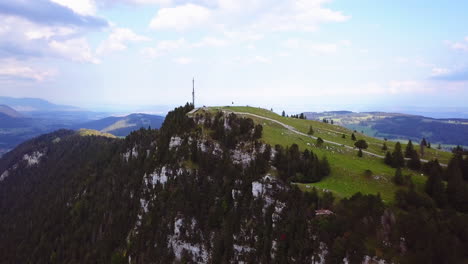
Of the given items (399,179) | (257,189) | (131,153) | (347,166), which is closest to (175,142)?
(257,189)

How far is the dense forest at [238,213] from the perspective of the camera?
40875mm

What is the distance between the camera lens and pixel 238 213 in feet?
219

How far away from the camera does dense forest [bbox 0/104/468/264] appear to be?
40875 mm

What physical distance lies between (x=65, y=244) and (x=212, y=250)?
10087 centimetres

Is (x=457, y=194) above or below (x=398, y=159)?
below

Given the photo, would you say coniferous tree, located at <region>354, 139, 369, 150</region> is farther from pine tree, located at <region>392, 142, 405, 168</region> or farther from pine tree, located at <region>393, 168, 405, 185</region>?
pine tree, located at <region>393, 168, 405, 185</region>

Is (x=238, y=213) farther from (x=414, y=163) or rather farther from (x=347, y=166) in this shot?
(x=414, y=163)

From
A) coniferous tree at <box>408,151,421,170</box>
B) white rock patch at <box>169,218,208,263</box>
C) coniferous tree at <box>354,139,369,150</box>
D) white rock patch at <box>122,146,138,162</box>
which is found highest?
coniferous tree at <box>354,139,369,150</box>

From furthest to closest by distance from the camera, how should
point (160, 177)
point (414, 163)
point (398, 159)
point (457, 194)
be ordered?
1. point (160, 177)
2. point (398, 159)
3. point (414, 163)
4. point (457, 194)

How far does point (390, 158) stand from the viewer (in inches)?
2736

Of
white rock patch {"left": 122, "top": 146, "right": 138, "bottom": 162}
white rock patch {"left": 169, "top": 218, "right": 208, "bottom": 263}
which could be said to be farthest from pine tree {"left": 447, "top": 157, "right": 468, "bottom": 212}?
white rock patch {"left": 122, "top": 146, "right": 138, "bottom": 162}

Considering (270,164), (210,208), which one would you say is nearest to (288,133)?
(270,164)

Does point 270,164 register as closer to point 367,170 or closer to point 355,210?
point 367,170

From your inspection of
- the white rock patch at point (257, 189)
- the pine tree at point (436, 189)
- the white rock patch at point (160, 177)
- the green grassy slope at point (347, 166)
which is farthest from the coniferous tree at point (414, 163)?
the white rock patch at point (160, 177)
